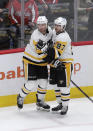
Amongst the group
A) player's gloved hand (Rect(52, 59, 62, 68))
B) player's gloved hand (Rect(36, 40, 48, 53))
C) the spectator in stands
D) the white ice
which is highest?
the spectator in stands

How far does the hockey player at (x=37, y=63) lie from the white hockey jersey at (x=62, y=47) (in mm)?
131

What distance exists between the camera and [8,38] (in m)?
6.15

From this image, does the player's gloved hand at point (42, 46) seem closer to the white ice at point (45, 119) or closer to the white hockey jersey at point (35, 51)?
the white hockey jersey at point (35, 51)

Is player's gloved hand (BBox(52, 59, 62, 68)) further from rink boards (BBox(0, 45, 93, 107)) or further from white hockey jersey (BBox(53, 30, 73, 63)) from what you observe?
rink boards (BBox(0, 45, 93, 107))

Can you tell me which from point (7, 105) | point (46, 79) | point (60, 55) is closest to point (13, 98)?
point (7, 105)

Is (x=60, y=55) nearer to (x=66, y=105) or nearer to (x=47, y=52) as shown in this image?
(x=47, y=52)

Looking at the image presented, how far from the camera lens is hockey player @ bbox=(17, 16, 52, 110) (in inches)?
221

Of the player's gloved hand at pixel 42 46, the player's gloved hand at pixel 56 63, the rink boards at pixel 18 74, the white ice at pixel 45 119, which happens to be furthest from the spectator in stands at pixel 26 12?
the white ice at pixel 45 119

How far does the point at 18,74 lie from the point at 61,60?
760 mm

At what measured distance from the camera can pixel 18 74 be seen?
20.4 ft

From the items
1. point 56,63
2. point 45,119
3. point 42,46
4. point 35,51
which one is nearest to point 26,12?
point 35,51

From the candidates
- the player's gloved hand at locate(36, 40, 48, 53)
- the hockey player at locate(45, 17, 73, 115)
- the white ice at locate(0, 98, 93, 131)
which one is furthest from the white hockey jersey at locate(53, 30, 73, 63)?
the white ice at locate(0, 98, 93, 131)

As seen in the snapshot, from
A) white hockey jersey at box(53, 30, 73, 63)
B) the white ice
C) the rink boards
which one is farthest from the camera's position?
the rink boards

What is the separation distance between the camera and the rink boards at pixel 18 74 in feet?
20.0
